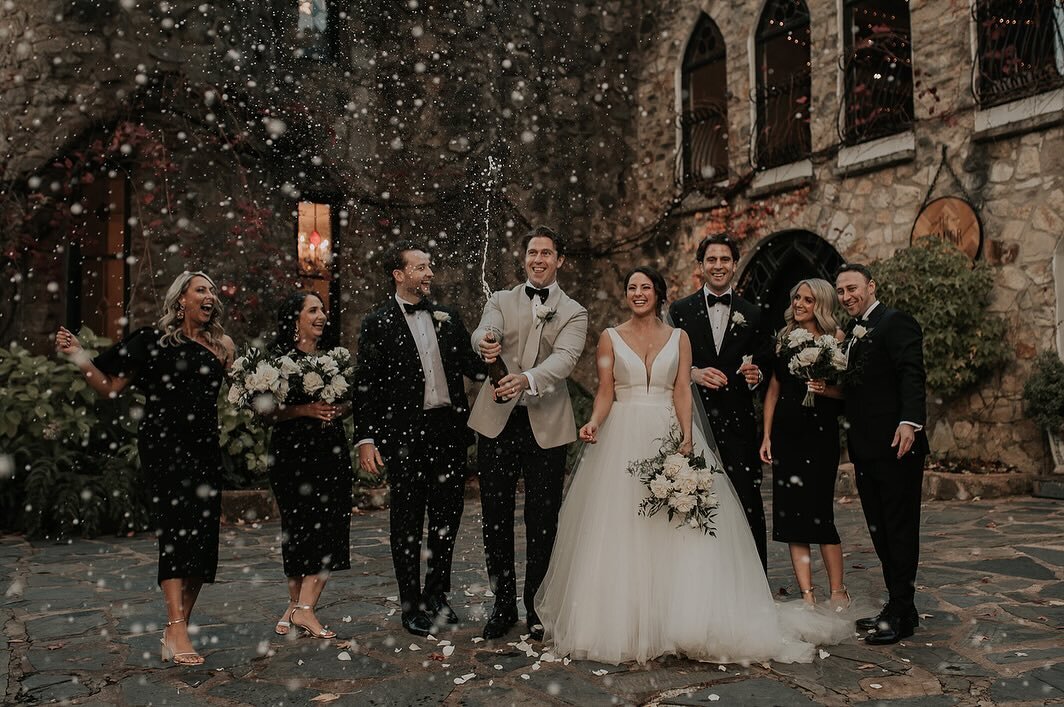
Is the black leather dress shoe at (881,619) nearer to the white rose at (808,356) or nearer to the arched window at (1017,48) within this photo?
the white rose at (808,356)

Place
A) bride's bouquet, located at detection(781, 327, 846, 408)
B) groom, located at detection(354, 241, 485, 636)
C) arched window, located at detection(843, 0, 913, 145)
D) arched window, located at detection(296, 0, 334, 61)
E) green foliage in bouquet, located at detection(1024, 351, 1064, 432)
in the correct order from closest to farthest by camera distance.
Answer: bride's bouquet, located at detection(781, 327, 846, 408) → groom, located at detection(354, 241, 485, 636) → green foliage in bouquet, located at detection(1024, 351, 1064, 432) → arched window, located at detection(843, 0, 913, 145) → arched window, located at detection(296, 0, 334, 61)

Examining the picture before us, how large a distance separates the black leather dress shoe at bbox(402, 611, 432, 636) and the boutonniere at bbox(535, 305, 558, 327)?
1.64 m

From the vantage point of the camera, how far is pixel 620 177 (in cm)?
1430

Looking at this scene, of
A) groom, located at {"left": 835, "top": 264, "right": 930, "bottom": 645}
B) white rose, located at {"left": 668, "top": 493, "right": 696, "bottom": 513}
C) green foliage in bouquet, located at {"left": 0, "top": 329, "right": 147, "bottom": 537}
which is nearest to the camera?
white rose, located at {"left": 668, "top": 493, "right": 696, "bottom": 513}

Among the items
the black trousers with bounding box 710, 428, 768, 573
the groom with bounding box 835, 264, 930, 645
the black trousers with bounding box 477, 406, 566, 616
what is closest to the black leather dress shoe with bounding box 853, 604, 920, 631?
the groom with bounding box 835, 264, 930, 645

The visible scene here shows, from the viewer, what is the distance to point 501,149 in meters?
13.0

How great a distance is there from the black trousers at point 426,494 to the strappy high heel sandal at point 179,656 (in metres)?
1.03

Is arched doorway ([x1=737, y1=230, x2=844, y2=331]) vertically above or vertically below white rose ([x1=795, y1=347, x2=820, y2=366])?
above

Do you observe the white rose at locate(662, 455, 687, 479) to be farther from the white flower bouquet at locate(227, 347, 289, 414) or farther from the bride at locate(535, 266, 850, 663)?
the white flower bouquet at locate(227, 347, 289, 414)

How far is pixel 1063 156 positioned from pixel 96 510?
32.0 ft

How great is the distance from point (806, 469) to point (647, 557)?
1259 mm

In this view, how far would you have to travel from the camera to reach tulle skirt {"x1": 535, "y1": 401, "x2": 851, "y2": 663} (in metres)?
4.12

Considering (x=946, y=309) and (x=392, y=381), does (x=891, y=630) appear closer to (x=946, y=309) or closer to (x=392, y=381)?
(x=392, y=381)

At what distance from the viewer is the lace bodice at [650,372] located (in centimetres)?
468
